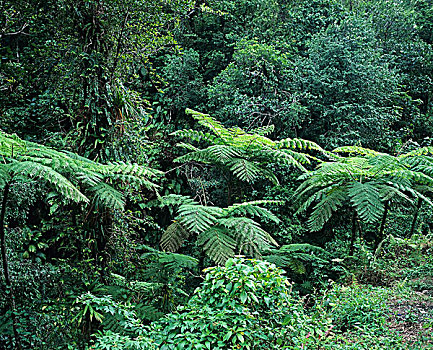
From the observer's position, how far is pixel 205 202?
404cm

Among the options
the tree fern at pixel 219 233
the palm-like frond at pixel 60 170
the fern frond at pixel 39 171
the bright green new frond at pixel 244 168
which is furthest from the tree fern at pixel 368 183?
the fern frond at pixel 39 171

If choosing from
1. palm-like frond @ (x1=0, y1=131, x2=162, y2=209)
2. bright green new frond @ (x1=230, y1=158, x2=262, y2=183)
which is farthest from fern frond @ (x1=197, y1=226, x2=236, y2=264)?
palm-like frond @ (x1=0, y1=131, x2=162, y2=209)

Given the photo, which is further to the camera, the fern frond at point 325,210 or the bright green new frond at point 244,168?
the fern frond at point 325,210

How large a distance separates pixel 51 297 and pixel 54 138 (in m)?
1.87

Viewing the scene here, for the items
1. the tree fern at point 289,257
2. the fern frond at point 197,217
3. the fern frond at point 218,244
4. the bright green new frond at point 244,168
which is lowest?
the tree fern at point 289,257

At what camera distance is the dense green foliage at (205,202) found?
2.85 m

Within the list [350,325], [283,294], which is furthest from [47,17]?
[350,325]

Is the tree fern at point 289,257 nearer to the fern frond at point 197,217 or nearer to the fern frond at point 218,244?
the fern frond at point 218,244

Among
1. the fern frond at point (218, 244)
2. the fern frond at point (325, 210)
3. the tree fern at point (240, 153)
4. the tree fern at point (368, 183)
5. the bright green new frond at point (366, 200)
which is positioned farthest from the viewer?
the fern frond at point (325, 210)

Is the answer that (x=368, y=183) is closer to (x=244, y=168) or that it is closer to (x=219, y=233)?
(x=244, y=168)

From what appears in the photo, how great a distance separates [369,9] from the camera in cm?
1016

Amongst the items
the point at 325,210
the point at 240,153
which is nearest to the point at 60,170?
the point at 240,153

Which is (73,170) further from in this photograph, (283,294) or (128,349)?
(283,294)

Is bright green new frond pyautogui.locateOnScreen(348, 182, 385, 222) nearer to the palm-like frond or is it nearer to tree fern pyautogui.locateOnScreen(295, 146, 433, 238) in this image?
tree fern pyautogui.locateOnScreen(295, 146, 433, 238)
